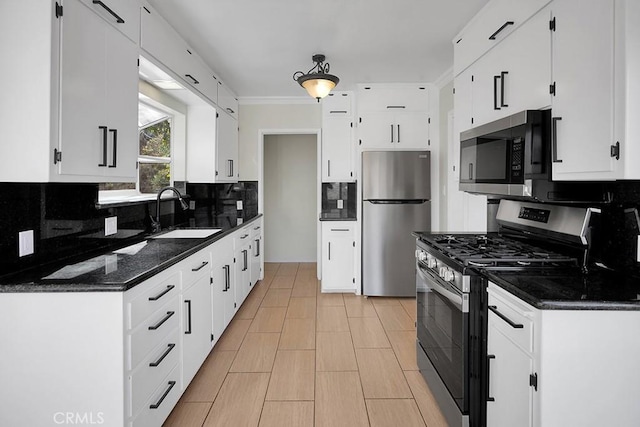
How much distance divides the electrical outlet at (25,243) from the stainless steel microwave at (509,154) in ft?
7.85

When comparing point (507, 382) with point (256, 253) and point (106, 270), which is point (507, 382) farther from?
point (256, 253)

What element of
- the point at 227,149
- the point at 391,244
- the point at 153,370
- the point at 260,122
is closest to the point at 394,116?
the point at 391,244

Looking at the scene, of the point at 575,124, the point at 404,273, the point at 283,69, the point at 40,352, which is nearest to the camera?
the point at 40,352

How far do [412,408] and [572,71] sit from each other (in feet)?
6.39

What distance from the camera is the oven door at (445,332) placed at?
6.10 feet

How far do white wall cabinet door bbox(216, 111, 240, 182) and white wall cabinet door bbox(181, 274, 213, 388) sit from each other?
1921 millimetres

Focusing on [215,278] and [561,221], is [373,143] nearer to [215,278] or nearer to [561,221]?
[215,278]

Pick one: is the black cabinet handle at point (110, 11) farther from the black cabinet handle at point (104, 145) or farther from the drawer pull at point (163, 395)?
the drawer pull at point (163, 395)

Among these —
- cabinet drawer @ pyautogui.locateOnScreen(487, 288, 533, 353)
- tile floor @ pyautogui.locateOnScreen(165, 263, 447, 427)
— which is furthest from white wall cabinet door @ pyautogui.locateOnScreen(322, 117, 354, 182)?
cabinet drawer @ pyautogui.locateOnScreen(487, 288, 533, 353)

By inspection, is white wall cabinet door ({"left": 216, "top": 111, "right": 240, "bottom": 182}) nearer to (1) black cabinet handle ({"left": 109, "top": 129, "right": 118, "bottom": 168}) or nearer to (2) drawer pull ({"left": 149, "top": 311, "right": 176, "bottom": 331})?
(1) black cabinet handle ({"left": 109, "top": 129, "right": 118, "bottom": 168})

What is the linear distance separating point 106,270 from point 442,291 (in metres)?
1.71

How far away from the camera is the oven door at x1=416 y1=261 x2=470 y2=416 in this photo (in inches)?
73.2

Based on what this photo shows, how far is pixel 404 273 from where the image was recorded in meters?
4.61

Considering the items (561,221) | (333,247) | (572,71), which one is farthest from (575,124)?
(333,247)
